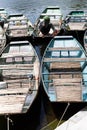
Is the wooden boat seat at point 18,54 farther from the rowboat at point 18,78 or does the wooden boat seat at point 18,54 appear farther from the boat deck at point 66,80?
the boat deck at point 66,80

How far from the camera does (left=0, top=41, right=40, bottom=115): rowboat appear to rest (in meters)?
10.9

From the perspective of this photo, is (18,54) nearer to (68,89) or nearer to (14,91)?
(14,91)

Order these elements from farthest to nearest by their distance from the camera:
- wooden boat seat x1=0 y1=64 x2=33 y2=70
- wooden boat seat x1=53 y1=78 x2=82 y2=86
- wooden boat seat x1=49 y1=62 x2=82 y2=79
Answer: wooden boat seat x1=0 y1=64 x2=33 y2=70
wooden boat seat x1=49 y1=62 x2=82 y2=79
wooden boat seat x1=53 y1=78 x2=82 y2=86

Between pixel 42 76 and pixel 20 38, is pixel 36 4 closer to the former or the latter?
pixel 20 38

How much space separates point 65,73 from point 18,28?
25.6 ft

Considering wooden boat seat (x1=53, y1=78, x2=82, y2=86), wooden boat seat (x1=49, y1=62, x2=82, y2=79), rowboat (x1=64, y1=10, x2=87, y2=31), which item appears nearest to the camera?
wooden boat seat (x1=53, y1=78, x2=82, y2=86)

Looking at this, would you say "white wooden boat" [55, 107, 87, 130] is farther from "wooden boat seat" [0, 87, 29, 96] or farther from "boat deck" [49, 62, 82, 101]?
"wooden boat seat" [0, 87, 29, 96]

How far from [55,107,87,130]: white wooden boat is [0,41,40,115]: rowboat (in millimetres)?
1372

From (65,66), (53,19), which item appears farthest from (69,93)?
(53,19)

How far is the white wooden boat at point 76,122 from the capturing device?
10.5 metres

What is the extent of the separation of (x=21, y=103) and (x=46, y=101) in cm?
240

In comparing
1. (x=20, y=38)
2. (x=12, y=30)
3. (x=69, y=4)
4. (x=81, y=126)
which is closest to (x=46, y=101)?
(x=81, y=126)

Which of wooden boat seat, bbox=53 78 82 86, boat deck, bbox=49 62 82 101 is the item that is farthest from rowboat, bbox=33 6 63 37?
wooden boat seat, bbox=53 78 82 86

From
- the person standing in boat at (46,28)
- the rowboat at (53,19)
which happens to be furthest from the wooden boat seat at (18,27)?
the person standing in boat at (46,28)
